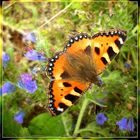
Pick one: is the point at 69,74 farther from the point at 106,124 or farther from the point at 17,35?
the point at 17,35

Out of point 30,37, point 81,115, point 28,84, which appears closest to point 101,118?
point 81,115

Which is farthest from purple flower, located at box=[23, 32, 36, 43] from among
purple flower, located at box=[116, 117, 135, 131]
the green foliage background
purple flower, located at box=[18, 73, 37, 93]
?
purple flower, located at box=[116, 117, 135, 131]

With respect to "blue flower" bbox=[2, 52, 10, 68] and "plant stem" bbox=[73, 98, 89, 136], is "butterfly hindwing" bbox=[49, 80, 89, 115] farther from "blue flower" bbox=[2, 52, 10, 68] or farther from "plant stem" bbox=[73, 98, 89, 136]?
"blue flower" bbox=[2, 52, 10, 68]

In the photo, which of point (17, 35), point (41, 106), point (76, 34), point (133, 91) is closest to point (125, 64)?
point (133, 91)

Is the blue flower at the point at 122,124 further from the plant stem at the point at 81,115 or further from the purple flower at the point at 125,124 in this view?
the plant stem at the point at 81,115

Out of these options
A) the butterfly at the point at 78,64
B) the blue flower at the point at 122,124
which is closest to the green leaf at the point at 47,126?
the butterfly at the point at 78,64
